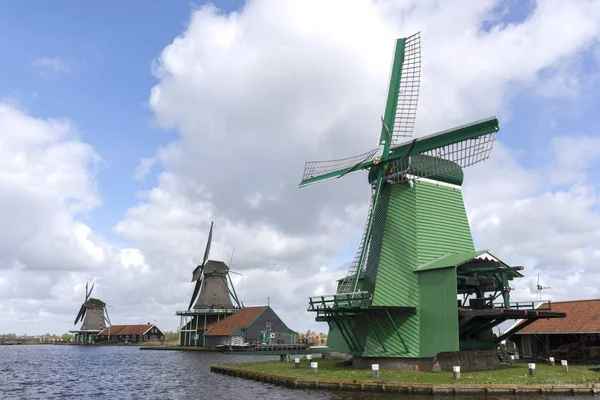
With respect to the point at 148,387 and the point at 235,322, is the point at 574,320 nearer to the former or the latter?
the point at 148,387

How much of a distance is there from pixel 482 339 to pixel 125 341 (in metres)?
90.6

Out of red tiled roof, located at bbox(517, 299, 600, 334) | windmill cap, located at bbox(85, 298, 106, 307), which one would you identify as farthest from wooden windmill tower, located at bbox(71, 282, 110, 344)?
red tiled roof, located at bbox(517, 299, 600, 334)

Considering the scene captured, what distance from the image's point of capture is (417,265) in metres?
28.8

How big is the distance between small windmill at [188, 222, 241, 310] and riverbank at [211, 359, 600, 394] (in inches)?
1962

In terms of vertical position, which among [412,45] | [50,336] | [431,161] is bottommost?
[50,336]

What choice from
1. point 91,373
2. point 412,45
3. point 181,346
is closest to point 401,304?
point 412,45

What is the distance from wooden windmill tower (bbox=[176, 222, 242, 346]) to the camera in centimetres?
7656

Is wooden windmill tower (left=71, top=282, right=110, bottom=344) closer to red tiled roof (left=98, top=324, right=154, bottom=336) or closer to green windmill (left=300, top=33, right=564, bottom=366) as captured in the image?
red tiled roof (left=98, top=324, right=154, bottom=336)

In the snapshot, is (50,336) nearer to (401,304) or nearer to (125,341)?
(125,341)

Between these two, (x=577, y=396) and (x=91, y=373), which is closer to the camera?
(x=577, y=396)

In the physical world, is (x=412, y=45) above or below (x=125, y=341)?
above

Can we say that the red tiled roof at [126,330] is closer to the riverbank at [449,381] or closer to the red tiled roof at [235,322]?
the red tiled roof at [235,322]

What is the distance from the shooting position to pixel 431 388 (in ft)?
71.6

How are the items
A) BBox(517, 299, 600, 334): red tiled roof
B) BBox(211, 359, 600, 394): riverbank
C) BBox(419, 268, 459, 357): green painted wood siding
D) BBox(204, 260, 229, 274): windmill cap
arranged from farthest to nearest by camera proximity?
BBox(204, 260, 229, 274): windmill cap < BBox(517, 299, 600, 334): red tiled roof < BBox(419, 268, 459, 357): green painted wood siding < BBox(211, 359, 600, 394): riverbank
